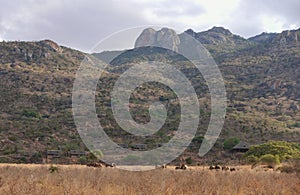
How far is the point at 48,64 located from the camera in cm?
7619

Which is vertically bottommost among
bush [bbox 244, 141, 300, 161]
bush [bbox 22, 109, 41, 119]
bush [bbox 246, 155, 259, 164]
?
bush [bbox 246, 155, 259, 164]

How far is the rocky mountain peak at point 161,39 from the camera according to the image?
4390 inches

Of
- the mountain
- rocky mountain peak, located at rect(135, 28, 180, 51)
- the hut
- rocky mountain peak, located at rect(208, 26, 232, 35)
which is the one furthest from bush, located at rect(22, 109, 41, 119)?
rocky mountain peak, located at rect(208, 26, 232, 35)

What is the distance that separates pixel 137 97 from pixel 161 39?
6230 cm

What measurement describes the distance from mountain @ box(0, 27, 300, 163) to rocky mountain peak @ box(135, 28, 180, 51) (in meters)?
10.5

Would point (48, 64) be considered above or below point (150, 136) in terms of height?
above

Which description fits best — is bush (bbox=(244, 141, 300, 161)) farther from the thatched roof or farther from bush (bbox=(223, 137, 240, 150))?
bush (bbox=(223, 137, 240, 150))

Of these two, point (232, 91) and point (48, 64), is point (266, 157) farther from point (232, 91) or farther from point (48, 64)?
point (48, 64)

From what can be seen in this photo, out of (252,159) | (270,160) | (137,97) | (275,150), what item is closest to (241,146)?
(275,150)

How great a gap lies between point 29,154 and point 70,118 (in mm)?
13432

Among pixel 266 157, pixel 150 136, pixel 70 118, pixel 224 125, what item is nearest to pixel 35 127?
pixel 70 118

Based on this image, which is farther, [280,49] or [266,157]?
[280,49]

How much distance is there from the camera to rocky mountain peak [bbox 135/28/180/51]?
112m

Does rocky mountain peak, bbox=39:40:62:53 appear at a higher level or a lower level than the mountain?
higher
